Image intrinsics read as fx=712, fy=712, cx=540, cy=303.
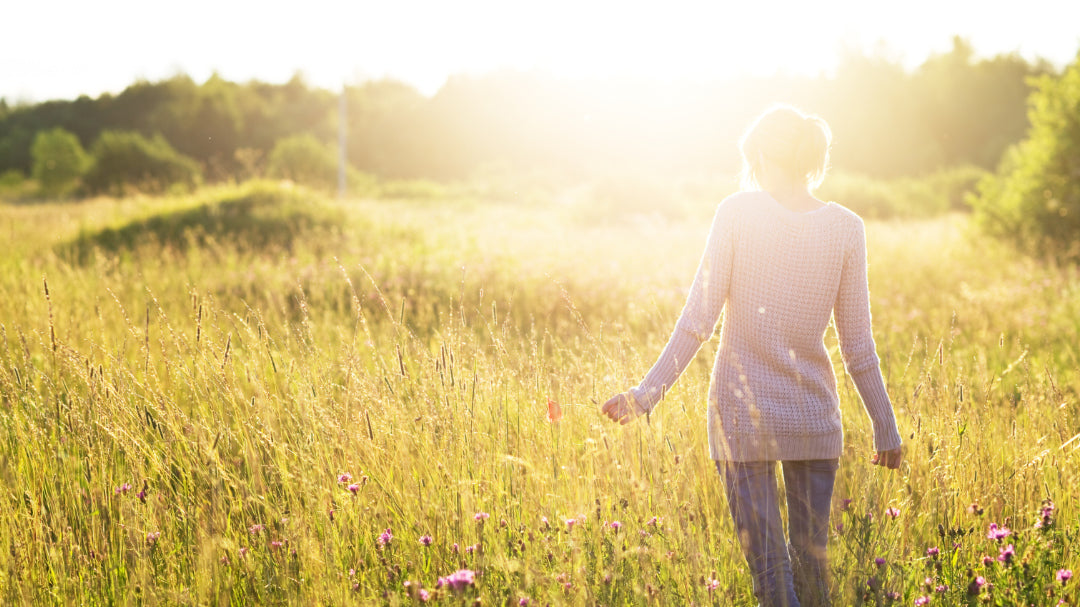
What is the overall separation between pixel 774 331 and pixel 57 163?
45.7 meters

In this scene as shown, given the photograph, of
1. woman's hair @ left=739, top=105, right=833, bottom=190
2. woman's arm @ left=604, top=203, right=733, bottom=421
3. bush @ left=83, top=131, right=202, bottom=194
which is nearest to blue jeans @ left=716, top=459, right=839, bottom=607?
woman's arm @ left=604, top=203, right=733, bottom=421

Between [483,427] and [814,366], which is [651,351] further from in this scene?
[814,366]

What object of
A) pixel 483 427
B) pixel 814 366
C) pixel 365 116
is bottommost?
pixel 483 427

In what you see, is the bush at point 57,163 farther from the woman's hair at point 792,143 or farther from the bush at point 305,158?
the woman's hair at point 792,143

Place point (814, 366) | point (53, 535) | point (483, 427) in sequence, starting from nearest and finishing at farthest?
point (814, 366) → point (53, 535) → point (483, 427)

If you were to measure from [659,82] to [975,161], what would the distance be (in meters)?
20.9

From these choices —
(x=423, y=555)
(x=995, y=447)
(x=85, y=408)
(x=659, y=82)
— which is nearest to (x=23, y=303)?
(x=85, y=408)

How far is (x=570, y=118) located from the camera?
1976 inches

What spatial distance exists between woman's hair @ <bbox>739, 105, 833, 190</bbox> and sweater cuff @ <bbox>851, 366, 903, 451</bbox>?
0.59 metres

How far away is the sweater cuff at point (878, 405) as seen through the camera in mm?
2131

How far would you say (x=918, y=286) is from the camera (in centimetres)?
842

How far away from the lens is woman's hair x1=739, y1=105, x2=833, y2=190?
200 cm

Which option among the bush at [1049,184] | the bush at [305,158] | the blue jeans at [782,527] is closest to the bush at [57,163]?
the bush at [305,158]

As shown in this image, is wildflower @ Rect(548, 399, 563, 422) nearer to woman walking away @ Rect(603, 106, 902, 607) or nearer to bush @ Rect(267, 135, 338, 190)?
woman walking away @ Rect(603, 106, 902, 607)
